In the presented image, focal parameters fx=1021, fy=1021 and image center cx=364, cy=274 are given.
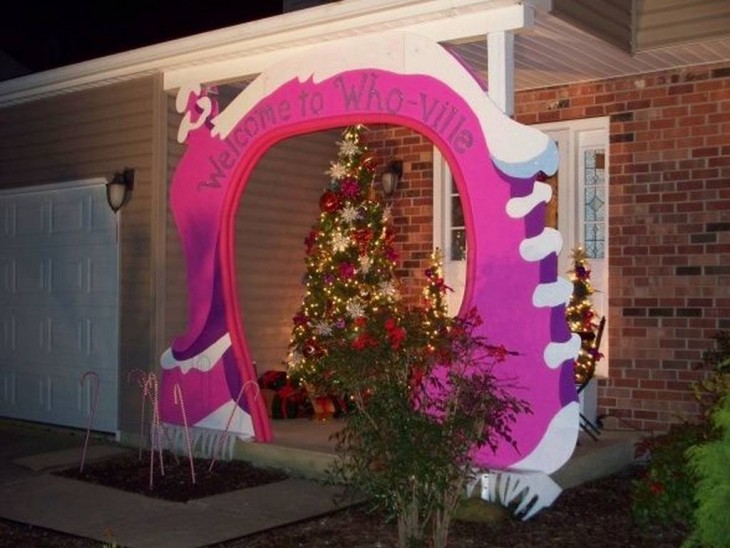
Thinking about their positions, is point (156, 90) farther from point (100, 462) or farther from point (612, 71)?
point (612, 71)

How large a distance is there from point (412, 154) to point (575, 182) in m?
1.76

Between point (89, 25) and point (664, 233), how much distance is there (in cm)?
1740

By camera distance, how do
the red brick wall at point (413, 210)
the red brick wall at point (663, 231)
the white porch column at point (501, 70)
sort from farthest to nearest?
the red brick wall at point (413, 210)
the red brick wall at point (663, 231)
the white porch column at point (501, 70)

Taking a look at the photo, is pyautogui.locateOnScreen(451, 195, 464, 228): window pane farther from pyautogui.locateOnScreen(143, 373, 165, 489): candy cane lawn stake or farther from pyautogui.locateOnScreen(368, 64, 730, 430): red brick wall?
pyautogui.locateOnScreen(143, 373, 165, 489): candy cane lawn stake

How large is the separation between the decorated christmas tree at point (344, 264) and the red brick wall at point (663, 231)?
2.04 metres

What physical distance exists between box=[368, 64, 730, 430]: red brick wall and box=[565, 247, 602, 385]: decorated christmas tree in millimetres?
202

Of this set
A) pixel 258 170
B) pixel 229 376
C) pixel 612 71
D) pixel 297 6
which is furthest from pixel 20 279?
pixel 612 71

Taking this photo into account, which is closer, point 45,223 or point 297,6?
point 45,223

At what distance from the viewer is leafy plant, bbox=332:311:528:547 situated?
5000 mm

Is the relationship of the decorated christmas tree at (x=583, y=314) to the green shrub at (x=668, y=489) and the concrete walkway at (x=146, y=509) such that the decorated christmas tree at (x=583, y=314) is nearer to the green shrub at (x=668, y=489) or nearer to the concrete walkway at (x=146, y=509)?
the green shrub at (x=668, y=489)

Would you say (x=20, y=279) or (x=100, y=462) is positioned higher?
(x=20, y=279)

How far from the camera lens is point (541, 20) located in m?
6.76

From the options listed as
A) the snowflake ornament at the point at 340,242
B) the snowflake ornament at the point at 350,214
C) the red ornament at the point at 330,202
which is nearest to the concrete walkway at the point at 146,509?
the snowflake ornament at the point at 340,242

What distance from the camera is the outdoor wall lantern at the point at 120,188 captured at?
884 cm
